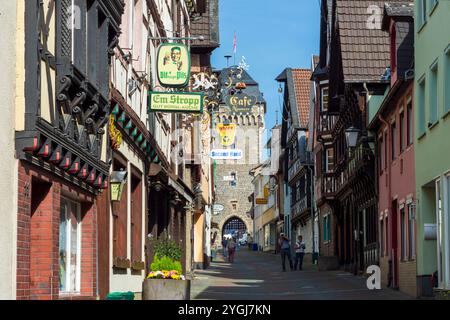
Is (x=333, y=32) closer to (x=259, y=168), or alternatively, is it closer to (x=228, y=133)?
(x=228, y=133)

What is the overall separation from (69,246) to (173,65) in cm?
844

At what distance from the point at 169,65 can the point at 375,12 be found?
1504cm

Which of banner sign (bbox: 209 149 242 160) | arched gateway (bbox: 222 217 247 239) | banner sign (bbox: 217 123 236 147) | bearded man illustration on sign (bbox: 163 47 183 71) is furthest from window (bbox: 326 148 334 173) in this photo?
arched gateway (bbox: 222 217 247 239)

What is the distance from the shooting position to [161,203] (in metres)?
30.4

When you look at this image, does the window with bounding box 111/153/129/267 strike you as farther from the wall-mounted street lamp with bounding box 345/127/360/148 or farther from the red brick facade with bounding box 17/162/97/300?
the wall-mounted street lamp with bounding box 345/127/360/148

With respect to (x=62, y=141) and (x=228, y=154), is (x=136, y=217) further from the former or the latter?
(x=228, y=154)

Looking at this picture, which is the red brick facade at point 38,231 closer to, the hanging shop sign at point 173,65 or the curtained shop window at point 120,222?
the curtained shop window at point 120,222

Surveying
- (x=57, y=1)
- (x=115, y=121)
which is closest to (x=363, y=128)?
(x=115, y=121)

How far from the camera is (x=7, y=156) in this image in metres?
12.2

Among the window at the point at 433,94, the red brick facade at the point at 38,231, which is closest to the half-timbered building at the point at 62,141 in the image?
the red brick facade at the point at 38,231

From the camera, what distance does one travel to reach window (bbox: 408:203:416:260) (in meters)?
26.9

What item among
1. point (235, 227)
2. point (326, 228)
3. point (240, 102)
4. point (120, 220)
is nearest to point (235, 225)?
point (235, 227)

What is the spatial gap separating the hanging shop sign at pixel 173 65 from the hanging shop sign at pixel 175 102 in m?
0.40

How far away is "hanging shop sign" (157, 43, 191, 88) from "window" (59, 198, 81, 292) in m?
7.37
